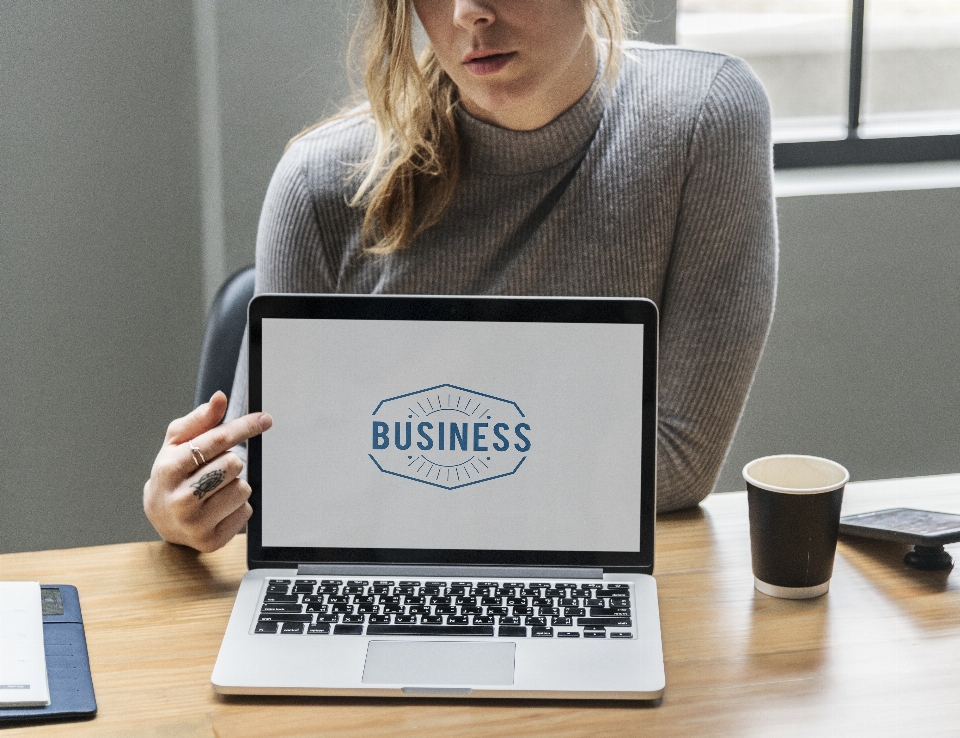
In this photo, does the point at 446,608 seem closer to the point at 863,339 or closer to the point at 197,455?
the point at 197,455

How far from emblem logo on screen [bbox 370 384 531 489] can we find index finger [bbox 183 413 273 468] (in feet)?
0.32

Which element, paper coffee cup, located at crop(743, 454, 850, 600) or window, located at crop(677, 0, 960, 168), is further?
window, located at crop(677, 0, 960, 168)

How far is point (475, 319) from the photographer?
36.5 inches

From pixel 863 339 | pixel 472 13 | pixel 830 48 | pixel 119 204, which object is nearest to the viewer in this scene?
pixel 472 13

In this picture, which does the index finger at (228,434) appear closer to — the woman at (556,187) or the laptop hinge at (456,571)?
the laptop hinge at (456,571)

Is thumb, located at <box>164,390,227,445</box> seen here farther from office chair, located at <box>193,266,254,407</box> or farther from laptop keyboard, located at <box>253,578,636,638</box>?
office chair, located at <box>193,266,254,407</box>

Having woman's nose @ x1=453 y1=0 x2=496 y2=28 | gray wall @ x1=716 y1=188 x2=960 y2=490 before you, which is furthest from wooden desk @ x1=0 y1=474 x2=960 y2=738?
gray wall @ x1=716 y1=188 x2=960 y2=490

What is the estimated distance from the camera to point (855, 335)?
7.27 feet

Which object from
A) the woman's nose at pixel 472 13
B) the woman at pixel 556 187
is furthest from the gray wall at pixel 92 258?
the woman's nose at pixel 472 13

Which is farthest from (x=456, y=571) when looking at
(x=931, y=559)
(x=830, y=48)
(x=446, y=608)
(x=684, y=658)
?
(x=830, y=48)

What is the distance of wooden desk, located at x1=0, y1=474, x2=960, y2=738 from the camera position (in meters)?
0.75

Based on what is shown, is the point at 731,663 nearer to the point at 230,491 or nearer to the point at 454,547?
the point at 454,547

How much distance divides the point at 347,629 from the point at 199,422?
0.25m

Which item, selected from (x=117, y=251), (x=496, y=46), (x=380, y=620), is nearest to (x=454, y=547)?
(x=380, y=620)
